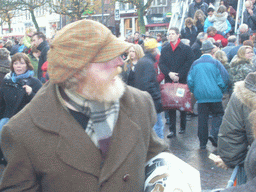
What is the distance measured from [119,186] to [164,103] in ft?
15.0

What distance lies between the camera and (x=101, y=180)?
5.58ft

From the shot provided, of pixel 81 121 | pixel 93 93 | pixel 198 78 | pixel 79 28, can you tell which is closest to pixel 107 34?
pixel 79 28

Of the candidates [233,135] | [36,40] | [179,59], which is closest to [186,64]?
[179,59]

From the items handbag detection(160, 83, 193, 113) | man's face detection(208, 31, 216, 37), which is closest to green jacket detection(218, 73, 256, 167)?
handbag detection(160, 83, 193, 113)

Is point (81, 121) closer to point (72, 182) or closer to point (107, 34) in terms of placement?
point (72, 182)

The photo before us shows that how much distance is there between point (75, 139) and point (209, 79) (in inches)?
171

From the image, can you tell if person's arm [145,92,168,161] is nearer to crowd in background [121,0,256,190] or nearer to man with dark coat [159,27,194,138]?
crowd in background [121,0,256,190]

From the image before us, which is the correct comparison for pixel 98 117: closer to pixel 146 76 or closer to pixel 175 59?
pixel 146 76

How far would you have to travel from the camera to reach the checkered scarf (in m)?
1.75

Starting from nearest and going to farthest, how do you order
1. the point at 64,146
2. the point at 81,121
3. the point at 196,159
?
the point at 64,146 < the point at 81,121 < the point at 196,159

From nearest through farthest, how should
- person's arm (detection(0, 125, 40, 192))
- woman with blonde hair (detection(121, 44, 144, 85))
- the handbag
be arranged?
person's arm (detection(0, 125, 40, 192))
the handbag
woman with blonde hair (detection(121, 44, 144, 85))

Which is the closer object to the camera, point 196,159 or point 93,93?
point 93,93

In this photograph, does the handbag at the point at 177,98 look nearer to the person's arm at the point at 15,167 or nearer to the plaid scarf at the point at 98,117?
the plaid scarf at the point at 98,117

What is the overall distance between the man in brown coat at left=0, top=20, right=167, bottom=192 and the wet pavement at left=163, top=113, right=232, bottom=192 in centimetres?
306
